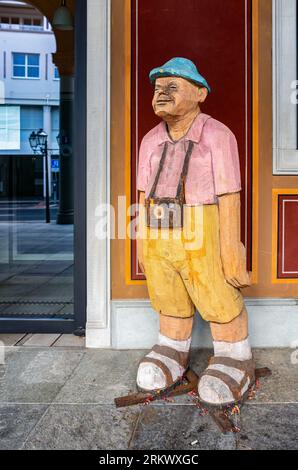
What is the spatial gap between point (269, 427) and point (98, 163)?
2.18 meters

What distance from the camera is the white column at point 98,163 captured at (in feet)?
11.5

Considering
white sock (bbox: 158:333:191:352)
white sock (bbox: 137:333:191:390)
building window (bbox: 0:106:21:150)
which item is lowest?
white sock (bbox: 137:333:191:390)

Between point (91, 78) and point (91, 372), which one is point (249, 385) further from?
point (91, 78)

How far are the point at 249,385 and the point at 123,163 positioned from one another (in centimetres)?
185

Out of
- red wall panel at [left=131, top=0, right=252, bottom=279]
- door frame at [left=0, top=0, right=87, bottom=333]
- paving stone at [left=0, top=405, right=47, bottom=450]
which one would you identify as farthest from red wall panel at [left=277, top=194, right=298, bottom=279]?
paving stone at [left=0, top=405, right=47, bottom=450]

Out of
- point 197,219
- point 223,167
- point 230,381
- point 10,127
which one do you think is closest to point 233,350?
point 230,381

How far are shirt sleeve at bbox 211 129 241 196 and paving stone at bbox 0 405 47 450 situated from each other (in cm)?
154

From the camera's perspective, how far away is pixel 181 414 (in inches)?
96.5

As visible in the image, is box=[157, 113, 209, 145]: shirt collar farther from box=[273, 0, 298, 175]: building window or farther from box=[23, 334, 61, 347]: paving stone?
box=[23, 334, 61, 347]: paving stone

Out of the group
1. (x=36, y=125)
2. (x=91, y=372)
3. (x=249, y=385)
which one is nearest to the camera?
(x=249, y=385)

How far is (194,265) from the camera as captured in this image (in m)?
2.48

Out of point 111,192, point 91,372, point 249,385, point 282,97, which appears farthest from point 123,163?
point 249,385

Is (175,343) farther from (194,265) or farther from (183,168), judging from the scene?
(183,168)

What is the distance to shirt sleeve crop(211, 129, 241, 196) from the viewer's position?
2438mm
